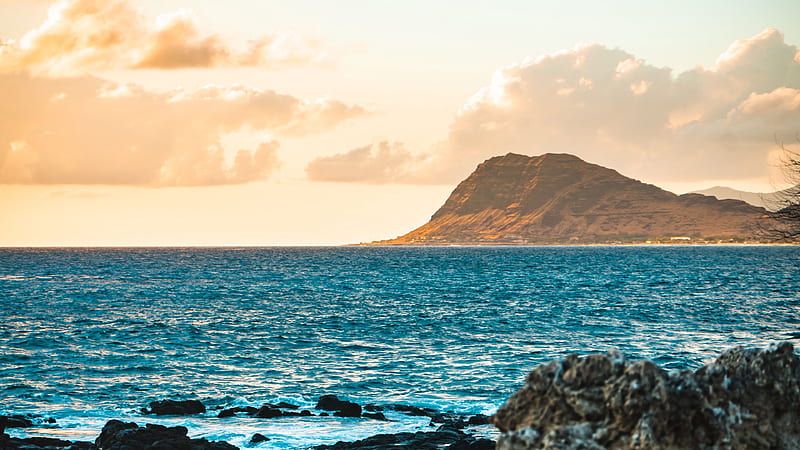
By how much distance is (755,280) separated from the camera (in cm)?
11231

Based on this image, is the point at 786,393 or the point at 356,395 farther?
the point at 356,395

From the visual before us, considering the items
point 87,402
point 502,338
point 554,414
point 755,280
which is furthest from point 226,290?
point 554,414

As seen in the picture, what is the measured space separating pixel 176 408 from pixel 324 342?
20179mm

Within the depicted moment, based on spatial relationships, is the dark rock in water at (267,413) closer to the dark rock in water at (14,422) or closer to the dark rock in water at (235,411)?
the dark rock in water at (235,411)

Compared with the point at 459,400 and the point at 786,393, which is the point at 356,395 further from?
the point at 786,393

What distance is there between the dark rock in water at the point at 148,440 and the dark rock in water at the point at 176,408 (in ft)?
19.4

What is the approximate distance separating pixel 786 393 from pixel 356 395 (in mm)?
22194

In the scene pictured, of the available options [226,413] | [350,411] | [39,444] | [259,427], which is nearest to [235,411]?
[226,413]

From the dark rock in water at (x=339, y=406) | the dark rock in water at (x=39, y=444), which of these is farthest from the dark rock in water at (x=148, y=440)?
the dark rock in water at (x=339, y=406)

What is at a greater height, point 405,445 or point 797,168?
point 797,168

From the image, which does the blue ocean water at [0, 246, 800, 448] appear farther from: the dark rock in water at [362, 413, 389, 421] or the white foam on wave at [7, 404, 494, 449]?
the dark rock in water at [362, 413, 389, 421]

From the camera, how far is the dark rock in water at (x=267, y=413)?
27016mm

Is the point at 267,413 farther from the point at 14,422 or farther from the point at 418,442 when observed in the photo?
the point at 14,422

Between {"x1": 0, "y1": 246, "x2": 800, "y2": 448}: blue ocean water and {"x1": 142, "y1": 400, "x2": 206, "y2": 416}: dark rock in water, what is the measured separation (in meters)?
0.71
